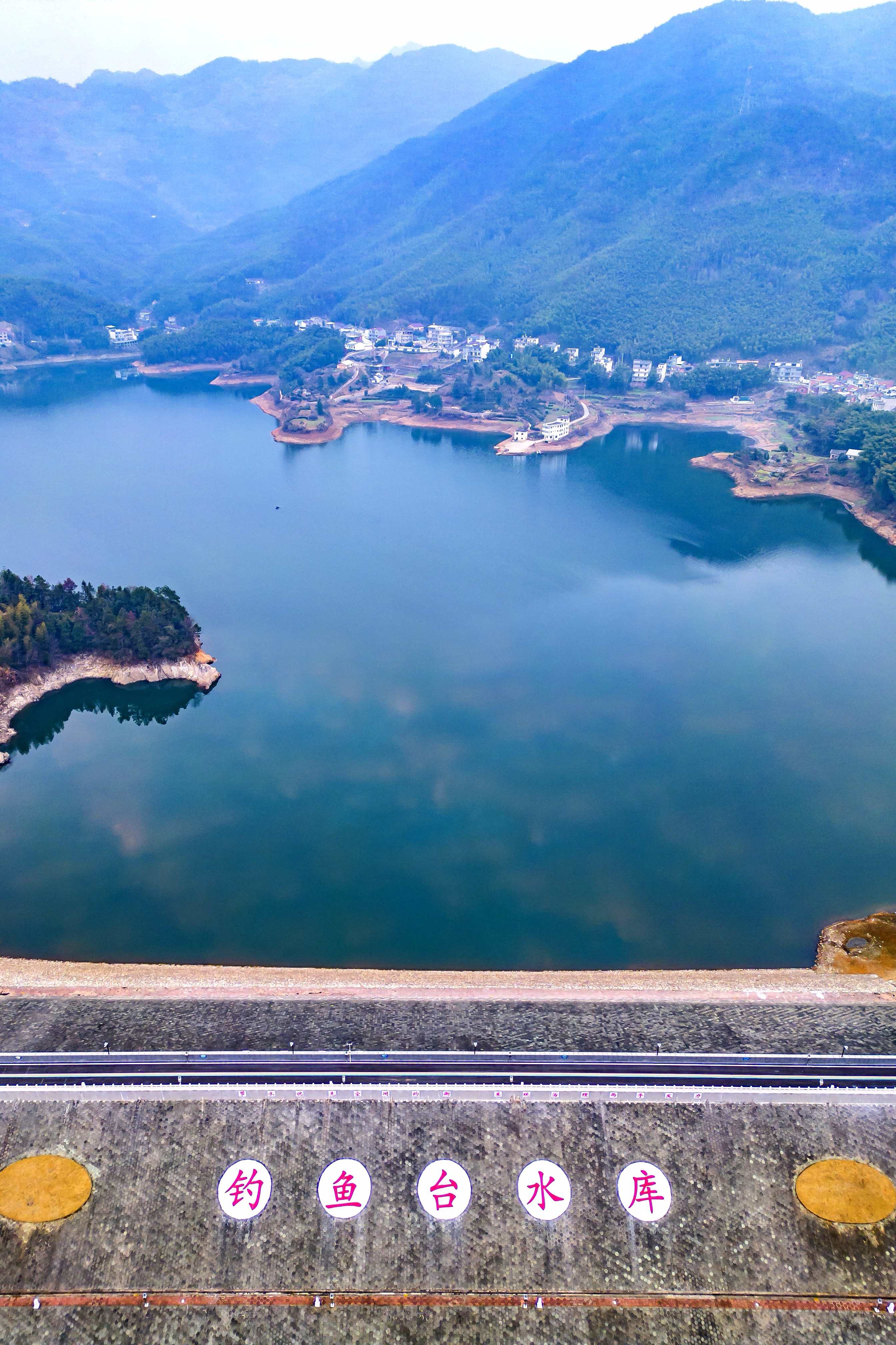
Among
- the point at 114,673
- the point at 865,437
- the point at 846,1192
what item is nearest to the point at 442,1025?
the point at 846,1192

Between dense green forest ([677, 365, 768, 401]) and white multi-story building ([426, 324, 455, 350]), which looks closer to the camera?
dense green forest ([677, 365, 768, 401])

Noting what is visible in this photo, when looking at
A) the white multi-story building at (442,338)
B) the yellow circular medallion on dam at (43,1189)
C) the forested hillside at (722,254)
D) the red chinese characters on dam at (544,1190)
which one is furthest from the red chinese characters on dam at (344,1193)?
the white multi-story building at (442,338)

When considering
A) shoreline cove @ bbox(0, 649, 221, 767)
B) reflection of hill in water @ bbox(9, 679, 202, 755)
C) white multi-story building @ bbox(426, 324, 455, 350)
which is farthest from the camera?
white multi-story building @ bbox(426, 324, 455, 350)

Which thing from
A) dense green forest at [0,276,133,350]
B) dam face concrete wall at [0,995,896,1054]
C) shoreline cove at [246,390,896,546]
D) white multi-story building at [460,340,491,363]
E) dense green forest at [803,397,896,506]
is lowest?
dam face concrete wall at [0,995,896,1054]

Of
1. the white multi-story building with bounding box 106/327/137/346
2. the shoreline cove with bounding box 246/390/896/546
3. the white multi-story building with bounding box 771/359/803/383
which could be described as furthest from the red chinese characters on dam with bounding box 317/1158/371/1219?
the white multi-story building with bounding box 106/327/137/346

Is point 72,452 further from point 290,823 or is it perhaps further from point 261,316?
point 261,316

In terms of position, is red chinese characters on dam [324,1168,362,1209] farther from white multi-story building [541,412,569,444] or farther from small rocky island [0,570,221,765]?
white multi-story building [541,412,569,444]

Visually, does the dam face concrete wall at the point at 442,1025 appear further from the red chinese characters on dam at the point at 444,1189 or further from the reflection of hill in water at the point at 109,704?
the reflection of hill in water at the point at 109,704

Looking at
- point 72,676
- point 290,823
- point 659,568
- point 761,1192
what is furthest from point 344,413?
point 761,1192
